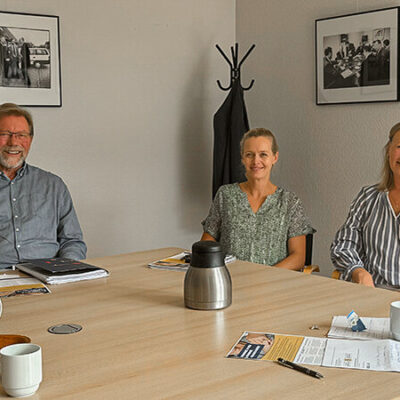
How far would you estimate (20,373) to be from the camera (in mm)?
1262

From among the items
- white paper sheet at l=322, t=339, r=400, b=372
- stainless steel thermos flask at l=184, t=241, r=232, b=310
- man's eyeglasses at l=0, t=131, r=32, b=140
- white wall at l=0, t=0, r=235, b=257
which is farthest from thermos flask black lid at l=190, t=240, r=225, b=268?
white wall at l=0, t=0, r=235, b=257

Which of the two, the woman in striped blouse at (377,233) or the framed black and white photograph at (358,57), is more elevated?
the framed black and white photograph at (358,57)

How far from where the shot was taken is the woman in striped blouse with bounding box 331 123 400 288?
2.72m

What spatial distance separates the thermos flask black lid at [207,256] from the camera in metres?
1.90

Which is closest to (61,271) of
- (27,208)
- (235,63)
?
(27,208)

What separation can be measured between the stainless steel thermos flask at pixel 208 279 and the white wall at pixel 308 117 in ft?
7.24

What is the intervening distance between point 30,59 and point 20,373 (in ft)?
9.90

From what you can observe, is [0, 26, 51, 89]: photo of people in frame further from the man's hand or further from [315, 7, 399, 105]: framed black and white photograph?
the man's hand

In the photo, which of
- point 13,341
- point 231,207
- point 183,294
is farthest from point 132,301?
point 231,207

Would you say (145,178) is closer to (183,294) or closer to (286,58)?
(286,58)

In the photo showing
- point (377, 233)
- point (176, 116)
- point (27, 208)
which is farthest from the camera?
point (176, 116)

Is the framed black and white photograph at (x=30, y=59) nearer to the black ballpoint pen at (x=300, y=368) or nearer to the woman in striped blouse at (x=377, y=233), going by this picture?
the woman in striped blouse at (x=377, y=233)

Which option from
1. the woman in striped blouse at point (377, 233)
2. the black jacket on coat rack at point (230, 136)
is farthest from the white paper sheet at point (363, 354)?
the black jacket on coat rack at point (230, 136)

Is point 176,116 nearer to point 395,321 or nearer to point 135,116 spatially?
point 135,116
